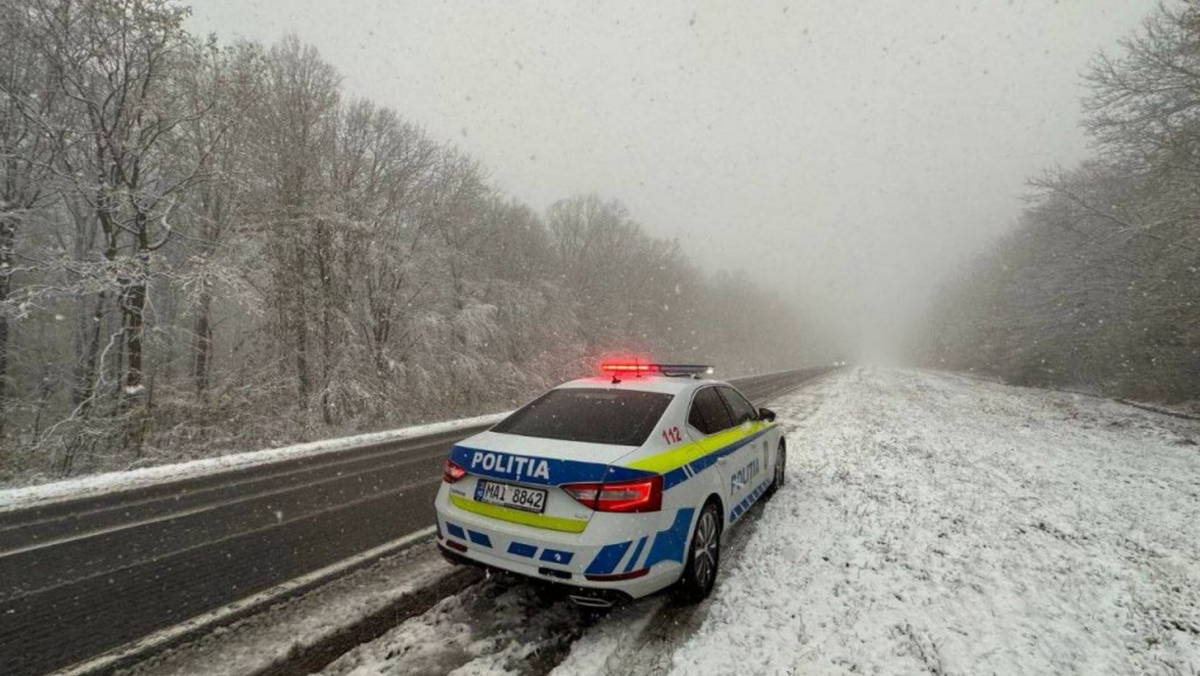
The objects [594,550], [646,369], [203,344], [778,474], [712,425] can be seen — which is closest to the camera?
[594,550]

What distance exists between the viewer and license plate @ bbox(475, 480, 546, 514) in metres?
3.33

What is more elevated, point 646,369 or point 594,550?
point 646,369

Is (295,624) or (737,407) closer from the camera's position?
(295,624)

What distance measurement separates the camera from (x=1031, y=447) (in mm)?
10453

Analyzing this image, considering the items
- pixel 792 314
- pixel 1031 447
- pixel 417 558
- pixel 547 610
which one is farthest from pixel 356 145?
pixel 792 314

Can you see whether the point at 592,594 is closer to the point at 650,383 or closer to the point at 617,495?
the point at 617,495

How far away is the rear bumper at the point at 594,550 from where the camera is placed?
122 inches

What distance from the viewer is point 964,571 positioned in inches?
177

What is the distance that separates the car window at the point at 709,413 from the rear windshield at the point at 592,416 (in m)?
0.36

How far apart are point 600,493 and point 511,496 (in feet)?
2.14

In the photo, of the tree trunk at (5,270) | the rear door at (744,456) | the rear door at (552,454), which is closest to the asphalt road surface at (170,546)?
the rear door at (552,454)

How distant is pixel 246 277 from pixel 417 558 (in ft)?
41.0

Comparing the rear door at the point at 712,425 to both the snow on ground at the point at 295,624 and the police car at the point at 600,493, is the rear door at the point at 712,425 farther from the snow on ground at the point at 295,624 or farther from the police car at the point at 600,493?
the snow on ground at the point at 295,624

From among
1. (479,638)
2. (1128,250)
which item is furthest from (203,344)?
(1128,250)
